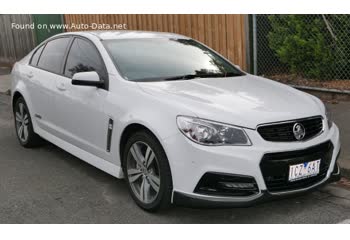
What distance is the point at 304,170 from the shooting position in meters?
3.76

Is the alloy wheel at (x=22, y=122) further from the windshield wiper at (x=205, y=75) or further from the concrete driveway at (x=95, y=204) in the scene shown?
the windshield wiper at (x=205, y=75)

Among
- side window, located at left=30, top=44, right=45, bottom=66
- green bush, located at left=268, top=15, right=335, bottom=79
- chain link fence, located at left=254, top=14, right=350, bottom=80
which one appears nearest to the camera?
side window, located at left=30, top=44, right=45, bottom=66

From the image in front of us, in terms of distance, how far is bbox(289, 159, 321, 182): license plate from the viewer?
3.68 m

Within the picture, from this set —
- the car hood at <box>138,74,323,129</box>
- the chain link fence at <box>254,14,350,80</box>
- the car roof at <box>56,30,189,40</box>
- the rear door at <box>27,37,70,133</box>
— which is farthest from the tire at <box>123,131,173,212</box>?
the chain link fence at <box>254,14,350,80</box>

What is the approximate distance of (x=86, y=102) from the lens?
4691 millimetres

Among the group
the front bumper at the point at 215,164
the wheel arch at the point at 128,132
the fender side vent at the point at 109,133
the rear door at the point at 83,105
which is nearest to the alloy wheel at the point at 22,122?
the rear door at the point at 83,105

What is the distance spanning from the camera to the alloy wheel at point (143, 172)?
3926mm

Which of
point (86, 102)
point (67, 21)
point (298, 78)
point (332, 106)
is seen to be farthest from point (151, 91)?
point (67, 21)

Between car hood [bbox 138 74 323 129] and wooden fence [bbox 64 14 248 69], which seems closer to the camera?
car hood [bbox 138 74 323 129]

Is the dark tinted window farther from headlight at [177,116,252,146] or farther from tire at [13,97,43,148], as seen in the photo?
headlight at [177,116,252,146]

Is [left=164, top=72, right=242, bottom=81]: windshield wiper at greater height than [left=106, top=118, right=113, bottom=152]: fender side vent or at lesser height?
greater

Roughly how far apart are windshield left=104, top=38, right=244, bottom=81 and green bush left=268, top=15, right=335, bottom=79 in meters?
3.22

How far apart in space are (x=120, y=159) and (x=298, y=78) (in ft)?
17.3

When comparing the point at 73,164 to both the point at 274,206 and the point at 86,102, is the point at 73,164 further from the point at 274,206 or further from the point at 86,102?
the point at 274,206
